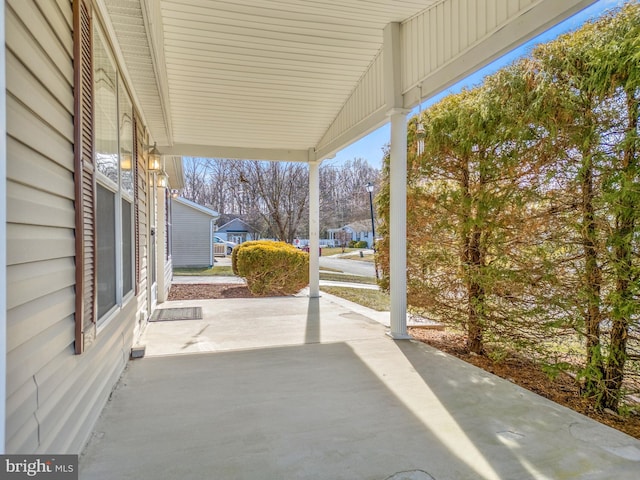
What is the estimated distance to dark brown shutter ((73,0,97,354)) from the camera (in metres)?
2.02

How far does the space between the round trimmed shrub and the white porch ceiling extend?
279cm

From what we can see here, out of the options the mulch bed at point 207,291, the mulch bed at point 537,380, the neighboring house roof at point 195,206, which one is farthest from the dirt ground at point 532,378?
the neighboring house roof at point 195,206

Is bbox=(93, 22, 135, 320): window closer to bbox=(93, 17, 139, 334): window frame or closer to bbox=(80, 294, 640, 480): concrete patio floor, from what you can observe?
bbox=(93, 17, 139, 334): window frame

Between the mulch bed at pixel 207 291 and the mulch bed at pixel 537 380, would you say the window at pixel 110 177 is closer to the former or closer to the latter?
the mulch bed at pixel 537 380

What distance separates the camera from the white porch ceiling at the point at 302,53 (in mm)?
3180

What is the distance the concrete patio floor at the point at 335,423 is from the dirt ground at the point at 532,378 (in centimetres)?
31

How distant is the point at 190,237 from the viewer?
16203 mm

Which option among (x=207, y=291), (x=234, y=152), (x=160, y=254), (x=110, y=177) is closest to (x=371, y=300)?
(x=207, y=291)

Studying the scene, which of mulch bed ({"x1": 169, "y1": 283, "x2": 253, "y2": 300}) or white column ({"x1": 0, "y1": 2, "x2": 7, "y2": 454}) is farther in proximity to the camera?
mulch bed ({"x1": 169, "y1": 283, "x2": 253, "y2": 300})

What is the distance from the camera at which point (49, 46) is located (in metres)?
1.74

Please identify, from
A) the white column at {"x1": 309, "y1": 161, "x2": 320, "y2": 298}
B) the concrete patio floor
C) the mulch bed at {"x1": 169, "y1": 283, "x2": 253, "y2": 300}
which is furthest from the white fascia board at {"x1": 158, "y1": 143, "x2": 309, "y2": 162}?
the concrete patio floor

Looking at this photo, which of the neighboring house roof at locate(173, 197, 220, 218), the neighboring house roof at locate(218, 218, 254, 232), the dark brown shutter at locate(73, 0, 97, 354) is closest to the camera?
the dark brown shutter at locate(73, 0, 97, 354)

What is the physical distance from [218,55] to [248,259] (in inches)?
181

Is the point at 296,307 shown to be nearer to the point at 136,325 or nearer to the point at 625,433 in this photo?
the point at 136,325
